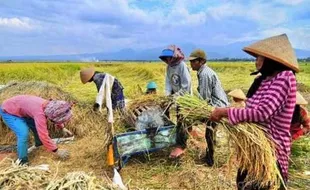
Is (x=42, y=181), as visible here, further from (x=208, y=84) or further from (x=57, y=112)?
(x=208, y=84)

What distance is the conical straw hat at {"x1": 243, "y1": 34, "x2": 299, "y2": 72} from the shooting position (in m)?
2.35

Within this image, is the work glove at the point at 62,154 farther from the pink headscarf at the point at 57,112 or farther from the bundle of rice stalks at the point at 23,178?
the bundle of rice stalks at the point at 23,178

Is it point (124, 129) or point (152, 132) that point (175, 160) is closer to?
point (152, 132)

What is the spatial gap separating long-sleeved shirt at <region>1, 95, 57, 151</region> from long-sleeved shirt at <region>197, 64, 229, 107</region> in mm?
2032

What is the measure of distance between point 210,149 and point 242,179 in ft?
7.00

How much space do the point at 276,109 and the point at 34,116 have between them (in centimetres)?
337

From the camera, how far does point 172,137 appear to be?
16.5ft

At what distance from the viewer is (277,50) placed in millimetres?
2389

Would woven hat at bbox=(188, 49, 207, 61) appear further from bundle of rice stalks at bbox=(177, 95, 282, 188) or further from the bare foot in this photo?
bundle of rice stalks at bbox=(177, 95, 282, 188)

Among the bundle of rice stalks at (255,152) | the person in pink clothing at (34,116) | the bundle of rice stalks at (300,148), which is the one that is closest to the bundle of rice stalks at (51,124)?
the person in pink clothing at (34,116)

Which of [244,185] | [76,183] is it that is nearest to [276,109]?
[244,185]

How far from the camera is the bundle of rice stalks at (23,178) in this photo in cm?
268

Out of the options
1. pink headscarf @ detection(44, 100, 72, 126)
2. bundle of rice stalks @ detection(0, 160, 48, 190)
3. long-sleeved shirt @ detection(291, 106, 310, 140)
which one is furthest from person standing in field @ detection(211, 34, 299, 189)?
pink headscarf @ detection(44, 100, 72, 126)

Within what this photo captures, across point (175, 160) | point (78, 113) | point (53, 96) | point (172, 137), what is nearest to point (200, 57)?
point (172, 137)
